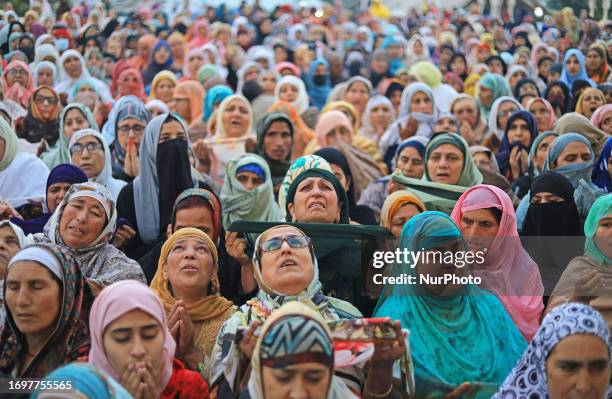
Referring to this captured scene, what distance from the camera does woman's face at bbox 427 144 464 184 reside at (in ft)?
23.0

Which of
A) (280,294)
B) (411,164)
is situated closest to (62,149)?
(411,164)

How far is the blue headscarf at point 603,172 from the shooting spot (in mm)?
6977

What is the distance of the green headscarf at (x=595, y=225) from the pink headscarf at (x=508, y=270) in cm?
29

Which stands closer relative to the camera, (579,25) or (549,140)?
(549,140)

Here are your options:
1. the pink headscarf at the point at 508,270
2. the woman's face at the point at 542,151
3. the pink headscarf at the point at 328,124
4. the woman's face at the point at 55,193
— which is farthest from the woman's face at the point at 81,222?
the pink headscarf at the point at 328,124

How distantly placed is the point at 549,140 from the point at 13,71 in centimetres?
604

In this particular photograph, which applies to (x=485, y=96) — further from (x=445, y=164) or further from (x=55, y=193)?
(x=55, y=193)

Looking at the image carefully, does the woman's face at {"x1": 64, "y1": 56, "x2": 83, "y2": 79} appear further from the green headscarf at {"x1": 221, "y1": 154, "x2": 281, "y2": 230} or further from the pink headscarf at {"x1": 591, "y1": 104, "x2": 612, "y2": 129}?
the pink headscarf at {"x1": 591, "y1": 104, "x2": 612, "y2": 129}

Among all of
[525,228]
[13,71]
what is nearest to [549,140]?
[525,228]

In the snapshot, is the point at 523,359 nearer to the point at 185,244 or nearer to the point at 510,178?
the point at 185,244

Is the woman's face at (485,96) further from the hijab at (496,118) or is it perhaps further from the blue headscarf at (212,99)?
the blue headscarf at (212,99)

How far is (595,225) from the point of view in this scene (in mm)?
5363

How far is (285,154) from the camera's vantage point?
27.5 feet

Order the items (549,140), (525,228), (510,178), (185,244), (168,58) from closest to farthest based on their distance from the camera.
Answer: (185,244)
(525,228)
(549,140)
(510,178)
(168,58)
